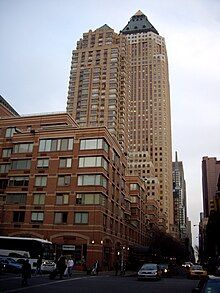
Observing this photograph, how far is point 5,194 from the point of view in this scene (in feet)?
196

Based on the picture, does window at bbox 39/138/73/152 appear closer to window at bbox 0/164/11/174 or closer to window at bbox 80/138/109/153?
window at bbox 80/138/109/153

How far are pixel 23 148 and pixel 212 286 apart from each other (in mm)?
53057

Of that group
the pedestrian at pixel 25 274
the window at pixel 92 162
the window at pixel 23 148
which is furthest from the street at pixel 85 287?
Answer: the window at pixel 23 148

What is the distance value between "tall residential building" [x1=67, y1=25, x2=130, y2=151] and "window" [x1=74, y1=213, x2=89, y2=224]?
61.8 meters

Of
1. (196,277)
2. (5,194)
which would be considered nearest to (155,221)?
(5,194)

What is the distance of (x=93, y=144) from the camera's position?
54875 millimetres

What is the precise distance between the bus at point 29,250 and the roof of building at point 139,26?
165 metres

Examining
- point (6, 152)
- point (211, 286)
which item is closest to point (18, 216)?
point (6, 152)

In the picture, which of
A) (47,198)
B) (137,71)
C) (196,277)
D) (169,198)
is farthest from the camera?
(137,71)

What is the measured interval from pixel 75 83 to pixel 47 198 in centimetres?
7668

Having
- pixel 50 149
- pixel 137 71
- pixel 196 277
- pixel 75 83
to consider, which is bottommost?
pixel 196 277

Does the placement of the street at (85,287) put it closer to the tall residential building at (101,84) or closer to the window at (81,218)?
the window at (81,218)

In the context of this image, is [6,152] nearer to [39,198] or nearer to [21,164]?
[21,164]

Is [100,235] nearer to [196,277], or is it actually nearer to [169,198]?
[196,277]
